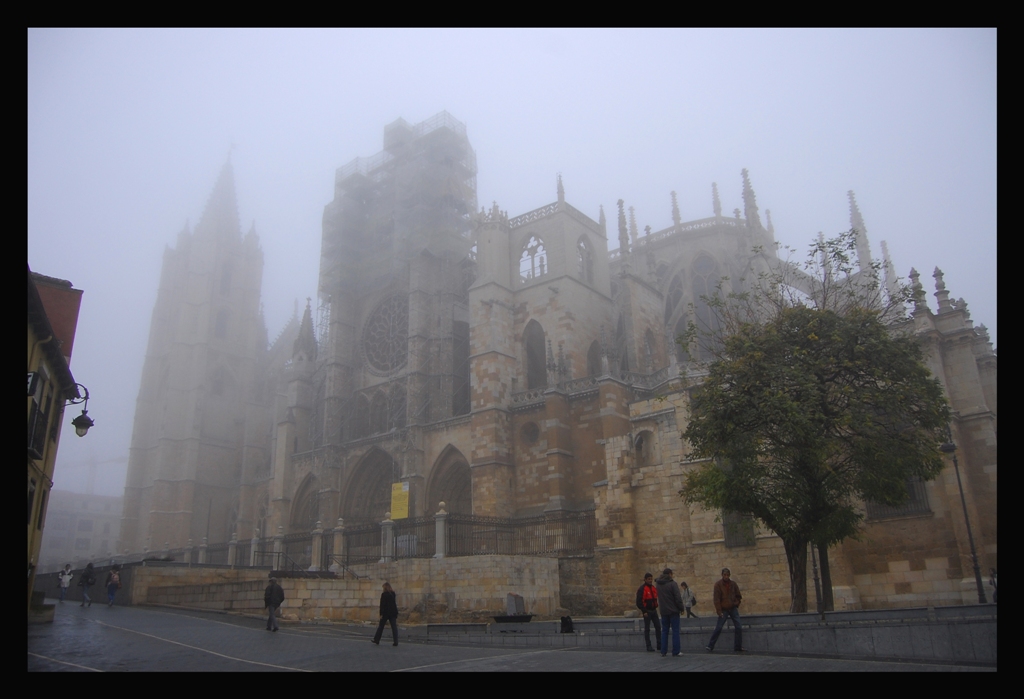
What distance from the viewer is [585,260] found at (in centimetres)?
3241

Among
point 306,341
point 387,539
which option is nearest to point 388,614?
point 387,539

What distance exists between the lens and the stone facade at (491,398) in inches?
698

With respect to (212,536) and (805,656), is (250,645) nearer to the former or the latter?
(805,656)

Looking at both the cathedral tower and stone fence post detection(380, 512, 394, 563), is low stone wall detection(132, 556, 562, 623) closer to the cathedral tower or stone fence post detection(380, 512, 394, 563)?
stone fence post detection(380, 512, 394, 563)

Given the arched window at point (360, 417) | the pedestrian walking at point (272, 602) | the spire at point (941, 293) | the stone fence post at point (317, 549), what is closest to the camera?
the pedestrian walking at point (272, 602)

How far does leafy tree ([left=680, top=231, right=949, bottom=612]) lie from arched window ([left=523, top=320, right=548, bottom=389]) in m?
16.3

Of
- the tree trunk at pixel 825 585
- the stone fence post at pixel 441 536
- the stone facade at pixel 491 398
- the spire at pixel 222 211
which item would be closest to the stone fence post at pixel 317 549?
the stone fence post at pixel 441 536

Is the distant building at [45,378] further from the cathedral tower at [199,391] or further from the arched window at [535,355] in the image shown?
the cathedral tower at [199,391]

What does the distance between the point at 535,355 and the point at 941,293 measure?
15.5m

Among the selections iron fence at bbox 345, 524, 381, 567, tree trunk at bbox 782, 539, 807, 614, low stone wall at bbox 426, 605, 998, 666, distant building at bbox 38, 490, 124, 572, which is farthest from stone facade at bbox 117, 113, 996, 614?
distant building at bbox 38, 490, 124, 572

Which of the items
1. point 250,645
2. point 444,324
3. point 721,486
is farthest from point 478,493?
point 250,645

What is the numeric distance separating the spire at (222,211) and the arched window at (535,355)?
97.0 ft

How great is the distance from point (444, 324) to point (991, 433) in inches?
835

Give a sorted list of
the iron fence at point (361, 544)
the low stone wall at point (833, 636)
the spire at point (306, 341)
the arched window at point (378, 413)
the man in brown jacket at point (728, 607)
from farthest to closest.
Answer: the spire at point (306, 341)
the arched window at point (378, 413)
the iron fence at point (361, 544)
the man in brown jacket at point (728, 607)
the low stone wall at point (833, 636)
